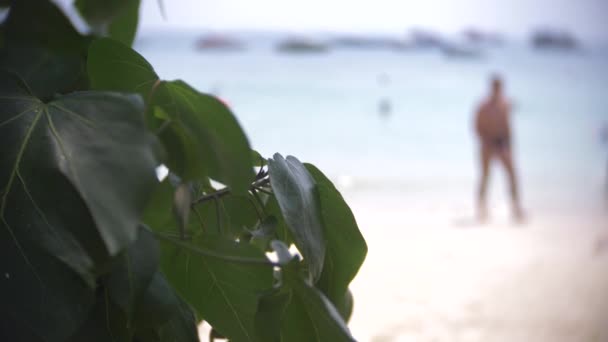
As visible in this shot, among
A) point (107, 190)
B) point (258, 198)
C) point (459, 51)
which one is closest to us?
point (107, 190)

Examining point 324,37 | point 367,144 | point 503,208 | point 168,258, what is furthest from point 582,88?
point 168,258

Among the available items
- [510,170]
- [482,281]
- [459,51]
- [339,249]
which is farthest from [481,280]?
[459,51]

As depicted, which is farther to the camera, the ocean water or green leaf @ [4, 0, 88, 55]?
the ocean water

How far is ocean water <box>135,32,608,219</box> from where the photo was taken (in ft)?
18.7

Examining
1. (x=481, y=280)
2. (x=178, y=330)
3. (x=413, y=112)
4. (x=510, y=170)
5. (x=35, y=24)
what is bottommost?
(x=413, y=112)

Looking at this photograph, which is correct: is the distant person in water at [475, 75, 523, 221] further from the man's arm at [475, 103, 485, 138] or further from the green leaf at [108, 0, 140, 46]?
the green leaf at [108, 0, 140, 46]

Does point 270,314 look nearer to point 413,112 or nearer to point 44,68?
point 44,68

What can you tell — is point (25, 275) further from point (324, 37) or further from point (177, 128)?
point (324, 37)

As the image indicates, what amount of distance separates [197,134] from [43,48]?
53mm

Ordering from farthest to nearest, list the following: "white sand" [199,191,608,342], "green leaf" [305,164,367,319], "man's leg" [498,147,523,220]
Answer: "man's leg" [498,147,523,220]
"white sand" [199,191,608,342]
"green leaf" [305,164,367,319]

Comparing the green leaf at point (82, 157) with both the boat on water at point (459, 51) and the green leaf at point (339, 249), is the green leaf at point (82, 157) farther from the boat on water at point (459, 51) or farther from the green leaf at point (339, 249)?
the boat on water at point (459, 51)

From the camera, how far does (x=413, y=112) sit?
9734 mm

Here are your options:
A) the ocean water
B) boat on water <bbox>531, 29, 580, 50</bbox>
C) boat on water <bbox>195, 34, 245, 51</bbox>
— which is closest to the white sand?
the ocean water

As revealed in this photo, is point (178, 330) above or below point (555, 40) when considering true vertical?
above
